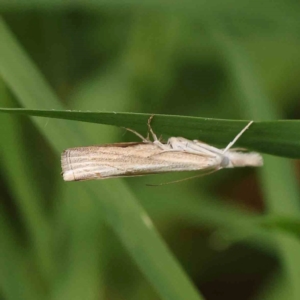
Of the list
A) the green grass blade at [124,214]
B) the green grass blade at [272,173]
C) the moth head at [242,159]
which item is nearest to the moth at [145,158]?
the moth head at [242,159]

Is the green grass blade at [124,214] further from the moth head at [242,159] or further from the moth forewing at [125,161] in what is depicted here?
the moth head at [242,159]

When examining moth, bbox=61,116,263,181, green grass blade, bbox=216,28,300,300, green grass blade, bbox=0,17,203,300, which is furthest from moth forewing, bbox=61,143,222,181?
green grass blade, bbox=216,28,300,300

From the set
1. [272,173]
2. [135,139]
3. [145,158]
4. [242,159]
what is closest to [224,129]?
[145,158]

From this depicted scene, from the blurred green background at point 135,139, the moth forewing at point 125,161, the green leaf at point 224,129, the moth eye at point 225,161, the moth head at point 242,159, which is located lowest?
the green leaf at point 224,129

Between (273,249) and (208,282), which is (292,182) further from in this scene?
(208,282)

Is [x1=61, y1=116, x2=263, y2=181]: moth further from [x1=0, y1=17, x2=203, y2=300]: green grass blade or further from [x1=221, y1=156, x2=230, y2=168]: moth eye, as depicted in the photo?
[x1=0, y1=17, x2=203, y2=300]: green grass blade

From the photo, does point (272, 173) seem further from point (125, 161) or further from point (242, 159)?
point (125, 161)

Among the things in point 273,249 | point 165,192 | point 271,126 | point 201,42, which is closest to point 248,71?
point 201,42
